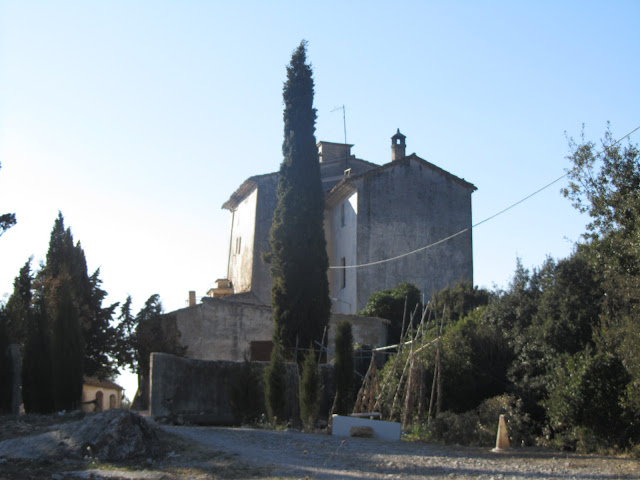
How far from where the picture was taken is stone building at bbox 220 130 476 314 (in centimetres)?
3378

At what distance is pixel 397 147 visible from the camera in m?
38.4

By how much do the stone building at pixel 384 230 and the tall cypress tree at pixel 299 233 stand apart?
27.9 feet

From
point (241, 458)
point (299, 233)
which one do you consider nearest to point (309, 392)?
point (241, 458)

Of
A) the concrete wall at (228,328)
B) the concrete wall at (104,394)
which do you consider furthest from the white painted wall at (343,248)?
the concrete wall at (104,394)

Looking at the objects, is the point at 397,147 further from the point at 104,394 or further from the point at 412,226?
the point at 104,394

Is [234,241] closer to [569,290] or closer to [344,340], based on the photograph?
[344,340]

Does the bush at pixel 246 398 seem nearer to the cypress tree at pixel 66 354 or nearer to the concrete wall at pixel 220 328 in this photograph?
the cypress tree at pixel 66 354

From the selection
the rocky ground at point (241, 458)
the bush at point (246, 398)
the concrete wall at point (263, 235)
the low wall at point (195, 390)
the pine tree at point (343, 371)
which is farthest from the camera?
the concrete wall at point (263, 235)

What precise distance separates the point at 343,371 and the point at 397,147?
72.8 feet

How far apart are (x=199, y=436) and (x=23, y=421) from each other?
4498 mm

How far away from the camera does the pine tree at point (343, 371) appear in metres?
17.9

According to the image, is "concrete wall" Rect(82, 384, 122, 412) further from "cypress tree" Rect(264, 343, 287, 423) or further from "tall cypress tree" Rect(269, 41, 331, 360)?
"cypress tree" Rect(264, 343, 287, 423)

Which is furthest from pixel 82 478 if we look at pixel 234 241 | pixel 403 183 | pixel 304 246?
pixel 234 241

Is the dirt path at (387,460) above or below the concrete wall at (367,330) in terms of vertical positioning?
below
